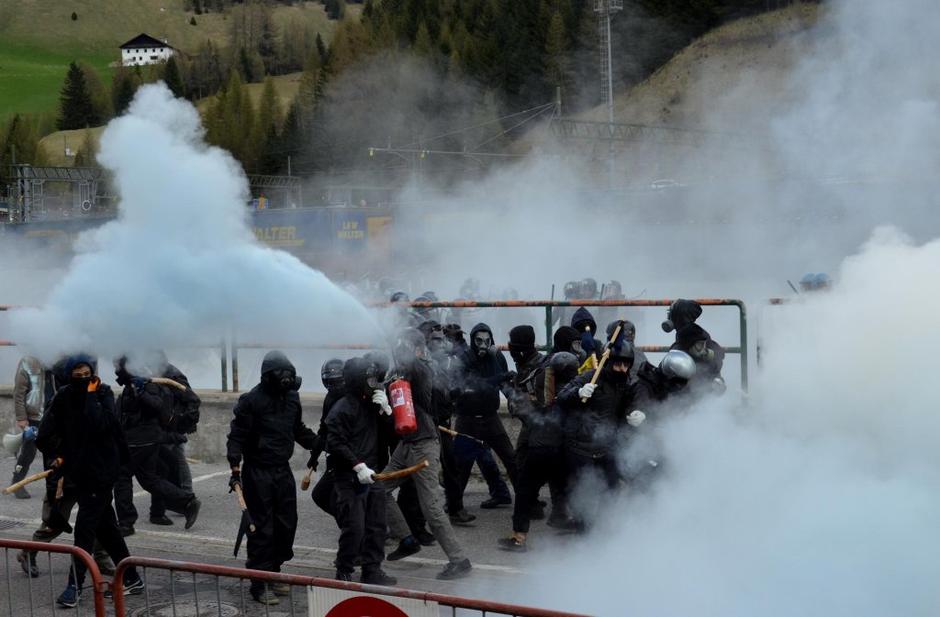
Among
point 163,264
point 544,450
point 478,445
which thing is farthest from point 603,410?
point 163,264

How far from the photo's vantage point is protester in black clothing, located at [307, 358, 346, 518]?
24.0ft

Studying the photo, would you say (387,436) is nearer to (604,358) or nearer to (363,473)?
(363,473)

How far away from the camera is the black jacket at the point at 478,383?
8.89 meters

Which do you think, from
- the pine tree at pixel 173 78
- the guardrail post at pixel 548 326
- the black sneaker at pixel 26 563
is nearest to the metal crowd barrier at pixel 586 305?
the guardrail post at pixel 548 326

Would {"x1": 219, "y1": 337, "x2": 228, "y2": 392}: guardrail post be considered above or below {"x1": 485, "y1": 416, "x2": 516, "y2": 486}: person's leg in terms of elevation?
above

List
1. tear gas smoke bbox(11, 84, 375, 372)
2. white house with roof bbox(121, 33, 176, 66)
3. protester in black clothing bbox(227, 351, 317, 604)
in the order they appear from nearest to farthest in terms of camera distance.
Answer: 1. tear gas smoke bbox(11, 84, 375, 372)
2. protester in black clothing bbox(227, 351, 317, 604)
3. white house with roof bbox(121, 33, 176, 66)

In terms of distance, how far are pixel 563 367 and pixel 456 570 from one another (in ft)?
5.44

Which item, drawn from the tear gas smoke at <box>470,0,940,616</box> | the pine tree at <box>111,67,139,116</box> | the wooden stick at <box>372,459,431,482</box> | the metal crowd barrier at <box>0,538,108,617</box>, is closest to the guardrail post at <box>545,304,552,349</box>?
the tear gas smoke at <box>470,0,940,616</box>

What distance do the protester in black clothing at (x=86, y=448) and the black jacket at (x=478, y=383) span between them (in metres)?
2.72

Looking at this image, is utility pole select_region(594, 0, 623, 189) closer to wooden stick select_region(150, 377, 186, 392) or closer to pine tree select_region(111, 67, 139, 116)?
wooden stick select_region(150, 377, 186, 392)

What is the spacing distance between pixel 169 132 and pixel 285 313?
4.27ft

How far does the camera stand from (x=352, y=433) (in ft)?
23.5

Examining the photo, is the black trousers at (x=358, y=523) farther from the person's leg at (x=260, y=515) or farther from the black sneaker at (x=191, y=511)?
the black sneaker at (x=191, y=511)

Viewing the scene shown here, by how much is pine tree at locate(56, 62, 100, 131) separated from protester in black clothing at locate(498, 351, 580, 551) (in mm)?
81662
